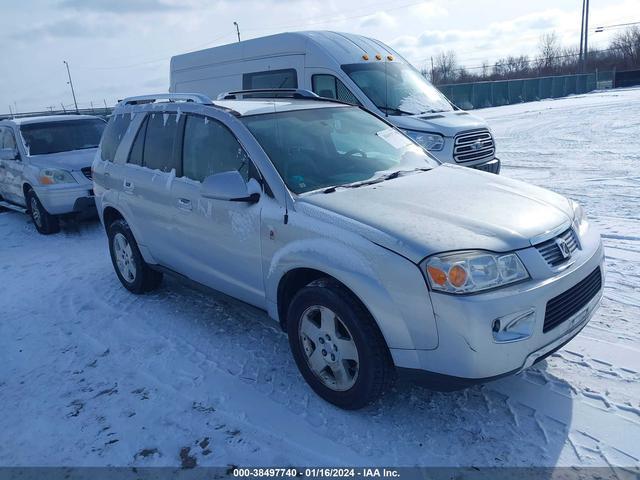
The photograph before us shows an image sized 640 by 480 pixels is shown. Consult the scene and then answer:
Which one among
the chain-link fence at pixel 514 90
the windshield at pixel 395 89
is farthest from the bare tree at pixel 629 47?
the windshield at pixel 395 89

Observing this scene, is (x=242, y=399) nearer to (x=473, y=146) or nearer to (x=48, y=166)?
(x=473, y=146)

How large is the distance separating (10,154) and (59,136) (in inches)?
31.6

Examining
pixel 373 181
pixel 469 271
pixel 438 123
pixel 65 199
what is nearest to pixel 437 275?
pixel 469 271

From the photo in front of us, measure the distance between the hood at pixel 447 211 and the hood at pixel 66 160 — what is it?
5.95 metres

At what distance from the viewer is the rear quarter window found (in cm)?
508

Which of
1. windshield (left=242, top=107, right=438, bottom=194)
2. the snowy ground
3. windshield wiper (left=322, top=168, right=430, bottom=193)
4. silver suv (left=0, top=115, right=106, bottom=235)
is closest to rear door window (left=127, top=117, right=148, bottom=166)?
the snowy ground

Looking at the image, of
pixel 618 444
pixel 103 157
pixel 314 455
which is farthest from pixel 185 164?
pixel 618 444

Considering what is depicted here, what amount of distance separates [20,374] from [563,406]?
3.73m

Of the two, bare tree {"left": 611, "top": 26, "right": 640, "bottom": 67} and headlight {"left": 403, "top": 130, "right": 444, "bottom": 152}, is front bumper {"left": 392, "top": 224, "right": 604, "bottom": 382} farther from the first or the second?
bare tree {"left": 611, "top": 26, "right": 640, "bottom": 67}

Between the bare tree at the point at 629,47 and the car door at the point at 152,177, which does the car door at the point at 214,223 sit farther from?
the bare tree at the point at 629,47

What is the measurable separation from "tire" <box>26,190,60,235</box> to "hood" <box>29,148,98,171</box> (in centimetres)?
52

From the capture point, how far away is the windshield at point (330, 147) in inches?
137

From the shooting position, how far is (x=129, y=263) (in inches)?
201

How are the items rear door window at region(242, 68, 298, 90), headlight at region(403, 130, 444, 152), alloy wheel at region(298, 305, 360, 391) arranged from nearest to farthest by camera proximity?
alloy wheel at region(298, 305, 360, 391) < headlight at region(403, 130, 444, 152) < rear door window at region(242, 68, 298, 90)
